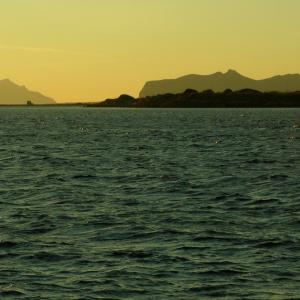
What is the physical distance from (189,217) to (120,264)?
7711 mm

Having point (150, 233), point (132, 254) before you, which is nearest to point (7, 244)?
point (132, 254)

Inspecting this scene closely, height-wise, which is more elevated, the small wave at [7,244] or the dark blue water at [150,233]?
the small wave at [7,244]

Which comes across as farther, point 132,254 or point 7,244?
point 7,244

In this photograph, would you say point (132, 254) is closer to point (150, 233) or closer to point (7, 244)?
point (150, 233)

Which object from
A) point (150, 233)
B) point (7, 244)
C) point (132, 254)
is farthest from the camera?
point (150, 233)

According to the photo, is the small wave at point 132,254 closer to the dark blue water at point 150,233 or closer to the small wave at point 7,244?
the dark blue water at point 150,233

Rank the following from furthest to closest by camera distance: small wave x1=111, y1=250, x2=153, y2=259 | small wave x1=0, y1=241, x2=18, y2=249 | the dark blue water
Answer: small wave x1=0, y1=241, x2=18, y2=249, small wave x1=111, y1=250, x2=153, y2=259, the dark blue water

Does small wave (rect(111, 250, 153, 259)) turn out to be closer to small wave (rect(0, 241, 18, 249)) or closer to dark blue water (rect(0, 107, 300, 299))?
dark blue water (rect(0, 107, 300, 299))

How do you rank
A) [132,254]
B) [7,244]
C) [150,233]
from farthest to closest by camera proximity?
[150,233] → [7,244] → [132,254]

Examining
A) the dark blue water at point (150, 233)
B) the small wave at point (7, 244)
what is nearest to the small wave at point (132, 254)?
the dark blue water at point (150, 233)

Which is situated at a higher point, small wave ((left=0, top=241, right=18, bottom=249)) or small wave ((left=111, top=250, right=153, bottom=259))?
small wave ((left=0, top=241, right=18, bottom=249))

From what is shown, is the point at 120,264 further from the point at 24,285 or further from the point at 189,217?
the point at 189,217

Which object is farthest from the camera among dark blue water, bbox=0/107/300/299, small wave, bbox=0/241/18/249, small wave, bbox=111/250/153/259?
small wave, bbox=0/241/18/249

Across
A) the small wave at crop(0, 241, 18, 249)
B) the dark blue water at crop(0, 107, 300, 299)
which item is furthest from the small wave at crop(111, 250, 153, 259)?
the small wave at crop(0, 241, 18, 249)
